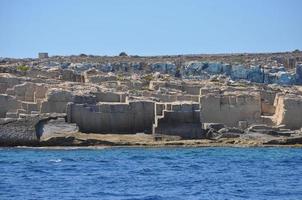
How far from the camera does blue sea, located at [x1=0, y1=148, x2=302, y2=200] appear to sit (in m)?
31.3

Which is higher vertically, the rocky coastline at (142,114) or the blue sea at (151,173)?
the rocky coastline at (142,114)

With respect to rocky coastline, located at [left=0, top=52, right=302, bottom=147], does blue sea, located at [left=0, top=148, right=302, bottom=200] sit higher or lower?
lower

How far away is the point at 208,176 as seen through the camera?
3719cm

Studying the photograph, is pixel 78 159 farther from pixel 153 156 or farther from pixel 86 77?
pixel 86 77

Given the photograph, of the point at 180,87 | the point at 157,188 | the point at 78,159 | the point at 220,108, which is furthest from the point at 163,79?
the point at 157,188

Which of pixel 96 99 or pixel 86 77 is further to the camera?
pixel 86 77

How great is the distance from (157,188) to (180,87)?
2932cm

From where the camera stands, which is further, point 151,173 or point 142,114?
point 142,114

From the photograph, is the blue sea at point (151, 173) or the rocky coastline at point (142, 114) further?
the rocky coastline at point (142, 114)

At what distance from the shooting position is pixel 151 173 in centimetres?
3800

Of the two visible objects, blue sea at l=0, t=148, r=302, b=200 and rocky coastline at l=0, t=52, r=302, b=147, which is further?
rocky coastline at l=0, t=52, r=302, b=147

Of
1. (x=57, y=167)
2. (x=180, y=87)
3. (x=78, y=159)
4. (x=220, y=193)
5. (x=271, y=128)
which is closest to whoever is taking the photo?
(x=220, y=193)

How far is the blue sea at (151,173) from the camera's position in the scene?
31.3 metres

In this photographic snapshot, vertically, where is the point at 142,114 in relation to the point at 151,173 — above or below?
above
